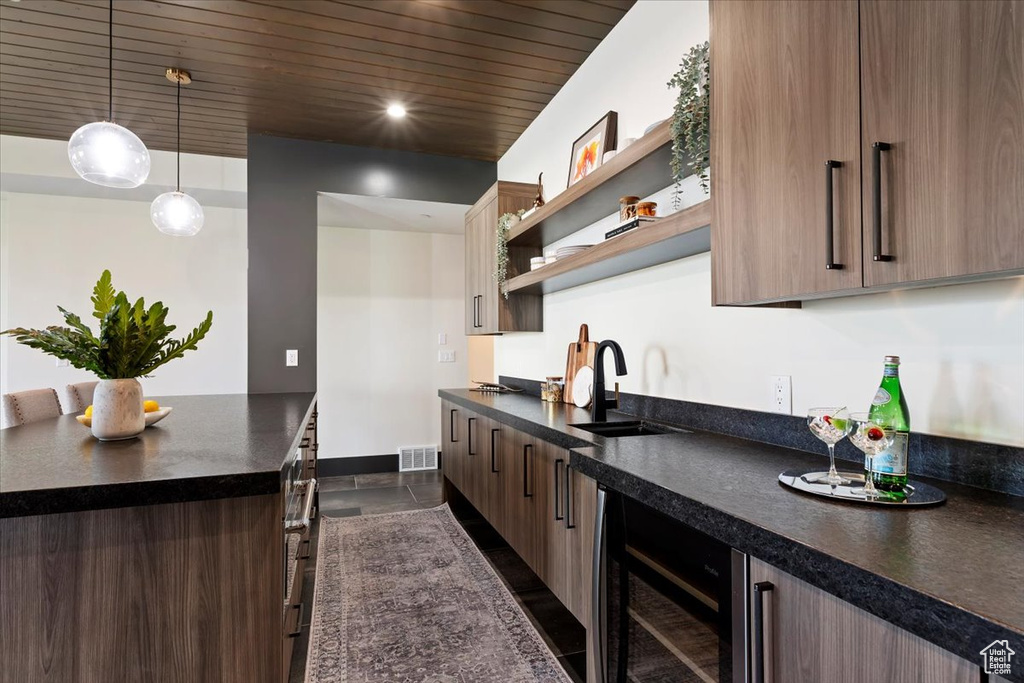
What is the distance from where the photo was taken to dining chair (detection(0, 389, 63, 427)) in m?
2.31

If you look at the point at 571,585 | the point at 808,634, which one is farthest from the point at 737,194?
the point at 571,585

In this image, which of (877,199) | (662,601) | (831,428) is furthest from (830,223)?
(662,601)

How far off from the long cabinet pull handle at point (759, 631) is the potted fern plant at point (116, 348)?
5.03 feet

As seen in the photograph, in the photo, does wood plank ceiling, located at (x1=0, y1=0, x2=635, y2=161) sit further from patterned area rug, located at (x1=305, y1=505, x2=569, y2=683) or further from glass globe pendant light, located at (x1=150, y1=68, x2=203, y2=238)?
patterned area rug, located at (x1=305, y1=505, x2=569, y2=683)

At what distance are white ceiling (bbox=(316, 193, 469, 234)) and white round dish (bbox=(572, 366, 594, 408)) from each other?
227 centimetres

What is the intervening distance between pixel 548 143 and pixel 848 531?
2.98 m

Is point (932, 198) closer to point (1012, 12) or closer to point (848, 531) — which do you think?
point (1012, 12)

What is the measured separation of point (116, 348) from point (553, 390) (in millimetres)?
1949

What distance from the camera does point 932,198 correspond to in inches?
37.0

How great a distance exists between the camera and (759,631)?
911mm

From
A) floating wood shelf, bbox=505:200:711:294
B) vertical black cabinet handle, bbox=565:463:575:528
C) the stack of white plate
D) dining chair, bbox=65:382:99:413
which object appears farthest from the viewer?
dining chair, bbox=65:382:99:413

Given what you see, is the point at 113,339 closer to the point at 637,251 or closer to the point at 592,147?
the point at 637,251

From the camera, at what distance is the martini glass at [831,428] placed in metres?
1.12

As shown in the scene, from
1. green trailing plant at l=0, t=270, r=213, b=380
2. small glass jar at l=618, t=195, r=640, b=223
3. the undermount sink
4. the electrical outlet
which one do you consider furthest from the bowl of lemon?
the electrical outlet
